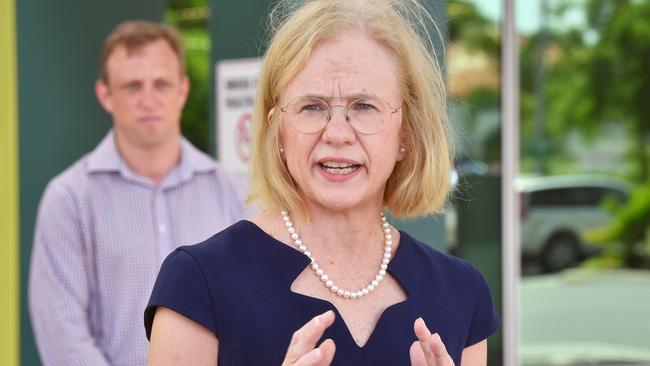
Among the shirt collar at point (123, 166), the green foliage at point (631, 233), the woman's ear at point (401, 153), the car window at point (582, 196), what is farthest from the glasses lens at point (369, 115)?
the green foliage at point (631, 233)

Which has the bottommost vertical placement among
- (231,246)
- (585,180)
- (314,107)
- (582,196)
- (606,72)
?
(582,196)

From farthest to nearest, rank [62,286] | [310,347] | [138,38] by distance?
[138,38] < [62,286] < [310,347]

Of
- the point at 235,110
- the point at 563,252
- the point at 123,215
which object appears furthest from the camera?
the point at 563,252

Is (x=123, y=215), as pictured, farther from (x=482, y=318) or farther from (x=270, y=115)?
(x=482, y=318)

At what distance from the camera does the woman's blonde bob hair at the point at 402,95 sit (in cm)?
194

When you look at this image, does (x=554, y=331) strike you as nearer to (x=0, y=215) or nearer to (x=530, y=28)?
(x=530, y=28)

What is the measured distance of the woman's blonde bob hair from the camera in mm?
1940

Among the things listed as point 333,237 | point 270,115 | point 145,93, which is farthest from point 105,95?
point 333,237

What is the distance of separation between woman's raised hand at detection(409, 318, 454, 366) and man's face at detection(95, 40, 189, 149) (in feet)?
6.54

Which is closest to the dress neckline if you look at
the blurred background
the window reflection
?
the blurred background

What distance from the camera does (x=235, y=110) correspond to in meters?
4.25

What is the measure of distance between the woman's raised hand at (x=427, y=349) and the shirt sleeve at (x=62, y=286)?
1.73 meters

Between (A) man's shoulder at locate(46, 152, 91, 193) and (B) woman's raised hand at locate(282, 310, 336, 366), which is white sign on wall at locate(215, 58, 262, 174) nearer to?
(A) man's shoulder at locate(46, 152, 91, 193)

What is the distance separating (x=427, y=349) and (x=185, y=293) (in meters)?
0.43
